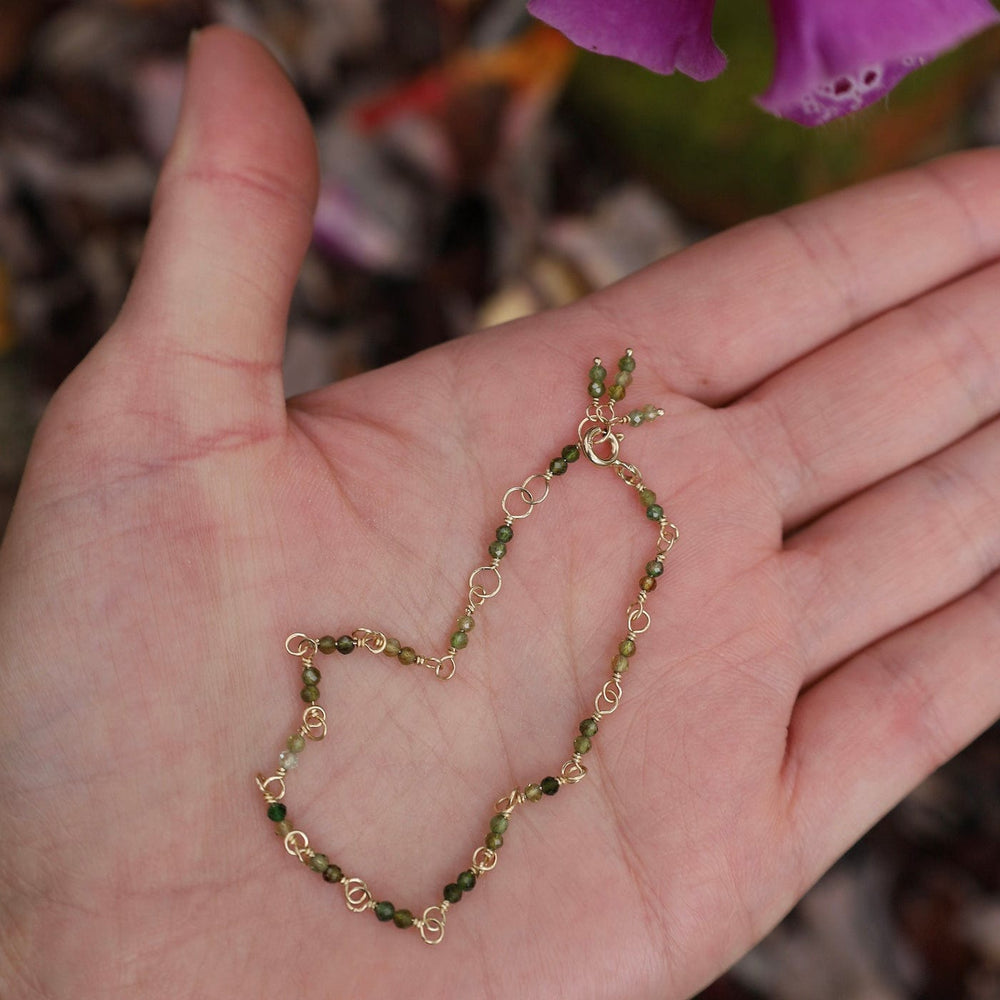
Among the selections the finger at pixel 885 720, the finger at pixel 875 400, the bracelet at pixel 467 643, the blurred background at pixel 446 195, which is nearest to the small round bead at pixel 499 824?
the bracelet at pixel 467 643

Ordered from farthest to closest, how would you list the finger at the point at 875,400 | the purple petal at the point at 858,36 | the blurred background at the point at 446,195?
the blurred background at the point at 446,195 < the finger at the point at 875,400 < the purple petal at the point at 858,36

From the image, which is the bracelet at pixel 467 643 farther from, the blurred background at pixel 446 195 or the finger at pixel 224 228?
the blurred background at pixel 446 195

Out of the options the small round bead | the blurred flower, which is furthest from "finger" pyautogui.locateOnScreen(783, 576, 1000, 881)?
the blurred flower

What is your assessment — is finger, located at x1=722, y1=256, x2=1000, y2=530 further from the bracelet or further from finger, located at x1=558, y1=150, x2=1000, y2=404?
the bracelet

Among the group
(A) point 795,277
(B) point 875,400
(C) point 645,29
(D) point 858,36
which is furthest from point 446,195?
(D) point 858,36

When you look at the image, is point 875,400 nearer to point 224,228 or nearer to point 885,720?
point 885,720

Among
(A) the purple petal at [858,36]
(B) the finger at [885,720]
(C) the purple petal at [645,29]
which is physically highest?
(A) the purple petal at [858,36]
